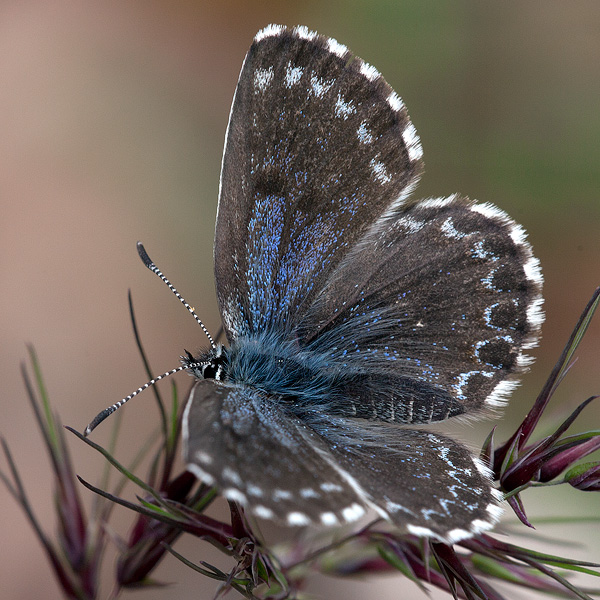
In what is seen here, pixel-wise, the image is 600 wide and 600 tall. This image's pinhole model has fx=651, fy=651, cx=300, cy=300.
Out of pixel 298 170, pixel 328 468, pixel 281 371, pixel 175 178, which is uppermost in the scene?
pixel 175 178

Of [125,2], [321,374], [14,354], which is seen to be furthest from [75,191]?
[321,374]

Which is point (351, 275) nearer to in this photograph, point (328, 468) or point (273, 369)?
point (273, 369)

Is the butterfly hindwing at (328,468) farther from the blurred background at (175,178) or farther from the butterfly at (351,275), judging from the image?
the blurred background at (175,178)

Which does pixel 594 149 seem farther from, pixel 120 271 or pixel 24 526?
pixel 24 526

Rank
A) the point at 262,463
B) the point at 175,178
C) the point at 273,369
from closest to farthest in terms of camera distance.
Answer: the point at 262,463
the point at 273,369
the point at 175,178

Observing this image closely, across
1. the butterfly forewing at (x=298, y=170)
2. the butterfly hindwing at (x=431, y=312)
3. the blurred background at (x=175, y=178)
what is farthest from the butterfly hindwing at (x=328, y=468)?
the blurred background at (x=175, y=178)

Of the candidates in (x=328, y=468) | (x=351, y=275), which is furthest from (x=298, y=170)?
(x=328, y=468)
